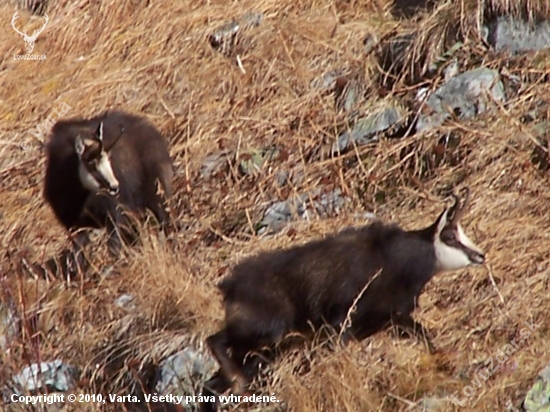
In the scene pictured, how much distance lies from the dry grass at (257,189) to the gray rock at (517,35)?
0.55 feet

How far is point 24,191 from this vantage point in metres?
8.46

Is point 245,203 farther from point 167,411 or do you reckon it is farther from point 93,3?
point 93,3

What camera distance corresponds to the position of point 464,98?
733cm

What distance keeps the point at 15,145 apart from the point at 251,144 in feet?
7.59

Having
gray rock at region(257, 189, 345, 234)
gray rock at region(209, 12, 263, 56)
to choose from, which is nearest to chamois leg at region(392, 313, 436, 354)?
gray rock at region(257, 189, 345, 234)

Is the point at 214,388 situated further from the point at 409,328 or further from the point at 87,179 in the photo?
the point at 87,179

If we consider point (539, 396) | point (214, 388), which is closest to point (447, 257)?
point (539, 396)

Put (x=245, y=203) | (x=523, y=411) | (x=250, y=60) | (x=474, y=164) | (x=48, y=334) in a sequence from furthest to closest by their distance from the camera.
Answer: (x=250, y=60), (x=245, y=203), (x=474, y=164), (x=48, y=334), (x=523, y=411)

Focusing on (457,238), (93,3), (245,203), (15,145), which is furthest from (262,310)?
(93,3)

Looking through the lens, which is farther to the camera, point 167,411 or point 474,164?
point 474,164

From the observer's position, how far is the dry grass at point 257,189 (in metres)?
5.47

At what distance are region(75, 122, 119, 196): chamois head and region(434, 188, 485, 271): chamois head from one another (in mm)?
2321
